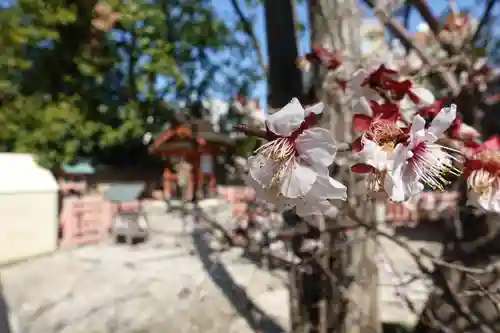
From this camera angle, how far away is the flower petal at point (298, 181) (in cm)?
52

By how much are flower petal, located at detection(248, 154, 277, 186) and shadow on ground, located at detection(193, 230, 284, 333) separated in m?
2.44

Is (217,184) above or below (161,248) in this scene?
above

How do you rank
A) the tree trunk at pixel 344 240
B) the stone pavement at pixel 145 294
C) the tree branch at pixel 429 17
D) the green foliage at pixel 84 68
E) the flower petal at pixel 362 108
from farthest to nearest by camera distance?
the green foliage at pixel 84 68, the stone pavement at pixel 145 294, the tree branch at pixel 429 17, the tree trunk at pixel 344 240, the flower petal at pixel 362 108

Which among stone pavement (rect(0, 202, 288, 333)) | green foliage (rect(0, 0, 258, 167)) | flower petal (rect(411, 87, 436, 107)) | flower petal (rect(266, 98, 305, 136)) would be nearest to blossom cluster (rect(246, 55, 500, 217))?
flower petal (rect(266, 98, 305, 136))

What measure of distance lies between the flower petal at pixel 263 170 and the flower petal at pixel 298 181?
3 centimetres

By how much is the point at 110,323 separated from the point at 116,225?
11.4ft

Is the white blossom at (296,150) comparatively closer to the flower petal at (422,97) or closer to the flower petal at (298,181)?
the flower petal at (298,181)

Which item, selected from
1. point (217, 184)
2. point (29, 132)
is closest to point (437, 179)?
point (29, 132)

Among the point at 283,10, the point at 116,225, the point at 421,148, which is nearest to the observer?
the point at 421,148

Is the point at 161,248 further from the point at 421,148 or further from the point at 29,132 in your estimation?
the point at 421,148

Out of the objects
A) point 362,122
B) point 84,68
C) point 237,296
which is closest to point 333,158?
point 362,122

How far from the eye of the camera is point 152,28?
5.93 m

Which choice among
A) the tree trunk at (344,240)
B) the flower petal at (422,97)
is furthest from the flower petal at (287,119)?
the tree trunk at (344,240)

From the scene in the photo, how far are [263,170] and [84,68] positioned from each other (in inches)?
298
